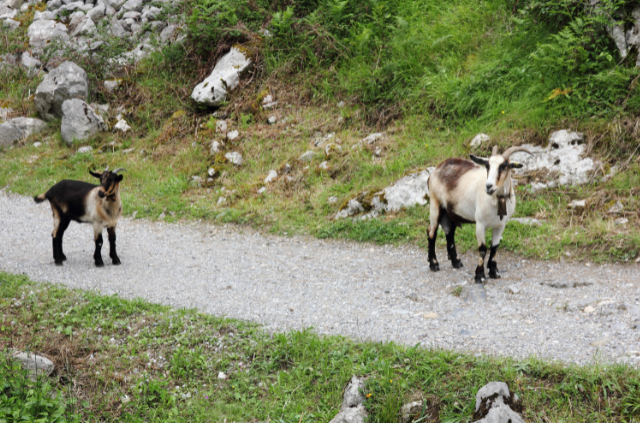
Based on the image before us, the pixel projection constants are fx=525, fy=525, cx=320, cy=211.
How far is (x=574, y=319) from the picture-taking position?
5512 mm

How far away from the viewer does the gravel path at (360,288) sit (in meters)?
5.25

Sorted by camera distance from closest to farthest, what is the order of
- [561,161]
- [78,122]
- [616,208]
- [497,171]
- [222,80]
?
[497,171]
[616,208]
[561,161]
[222,80]
[78,122]

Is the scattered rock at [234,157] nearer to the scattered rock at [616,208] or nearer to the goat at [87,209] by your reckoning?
the goat at [87,209]

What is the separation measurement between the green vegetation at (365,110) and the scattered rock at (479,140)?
0.74 ft

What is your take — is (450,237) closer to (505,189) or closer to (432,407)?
(505,189)

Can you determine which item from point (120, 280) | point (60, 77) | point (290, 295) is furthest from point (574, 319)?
point (60, 77)

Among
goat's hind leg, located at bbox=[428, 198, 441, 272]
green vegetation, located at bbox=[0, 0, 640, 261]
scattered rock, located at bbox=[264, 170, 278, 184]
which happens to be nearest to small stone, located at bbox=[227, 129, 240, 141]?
green vegetation, located at bbox=[0, 0, 640, 261]

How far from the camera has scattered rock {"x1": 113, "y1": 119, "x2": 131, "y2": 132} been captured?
586 inches

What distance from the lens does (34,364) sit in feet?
15.8

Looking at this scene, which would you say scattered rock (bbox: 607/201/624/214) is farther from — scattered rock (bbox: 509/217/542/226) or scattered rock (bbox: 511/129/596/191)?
scattered rock (bbox: 509/217/542/226)

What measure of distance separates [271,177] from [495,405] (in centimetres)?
821

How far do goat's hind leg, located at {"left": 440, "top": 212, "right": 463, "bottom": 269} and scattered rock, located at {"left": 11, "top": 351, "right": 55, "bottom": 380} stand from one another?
5192mm

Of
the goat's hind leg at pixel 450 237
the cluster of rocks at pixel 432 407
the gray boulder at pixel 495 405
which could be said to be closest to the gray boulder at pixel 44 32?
the goat's hind leg at pixel 450 237

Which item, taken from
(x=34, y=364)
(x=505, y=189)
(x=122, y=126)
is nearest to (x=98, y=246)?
(x=34, y=364)
